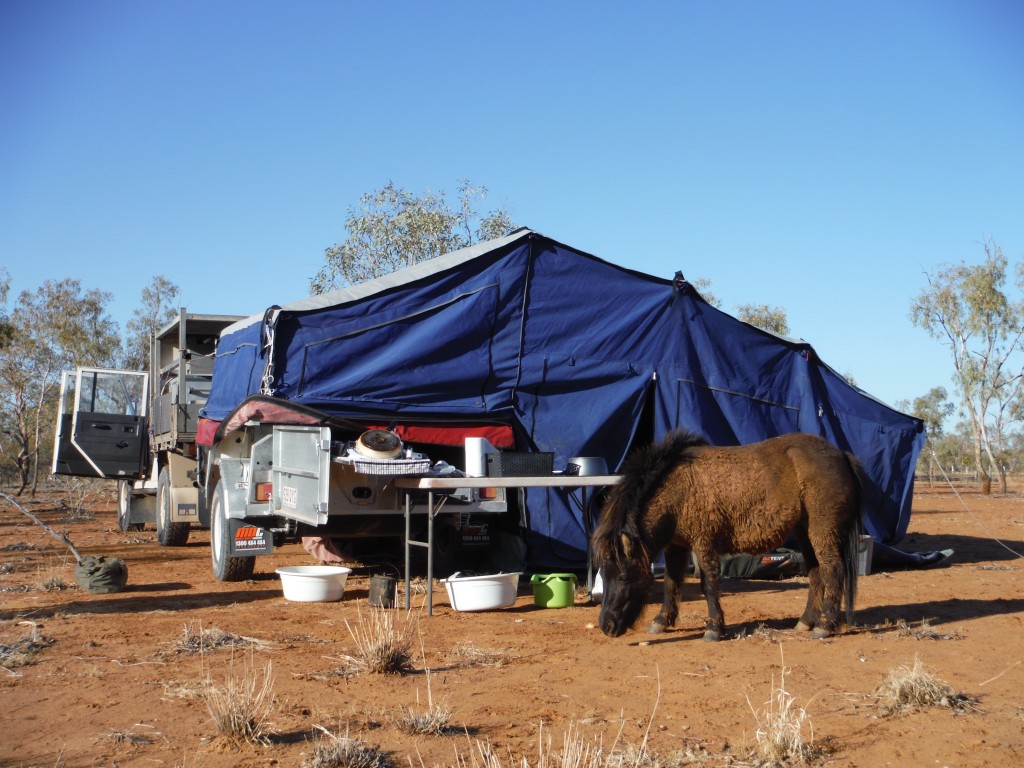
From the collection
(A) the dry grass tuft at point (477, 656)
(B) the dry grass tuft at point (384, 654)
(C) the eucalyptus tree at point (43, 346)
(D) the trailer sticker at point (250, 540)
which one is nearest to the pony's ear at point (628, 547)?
(A) the dry grass tuft at point (477, 656)

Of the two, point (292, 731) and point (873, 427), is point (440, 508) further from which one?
point (873, 427)

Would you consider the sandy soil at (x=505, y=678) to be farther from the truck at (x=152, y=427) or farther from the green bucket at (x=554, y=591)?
the truck at (x=152, y=427)

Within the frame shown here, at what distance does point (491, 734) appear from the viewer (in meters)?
4.93

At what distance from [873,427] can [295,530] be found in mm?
8116

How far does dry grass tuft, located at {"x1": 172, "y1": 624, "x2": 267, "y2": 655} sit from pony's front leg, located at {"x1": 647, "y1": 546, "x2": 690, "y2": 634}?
3.22m

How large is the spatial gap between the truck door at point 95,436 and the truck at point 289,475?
145 cm

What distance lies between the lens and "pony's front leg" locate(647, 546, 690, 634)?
311 inches

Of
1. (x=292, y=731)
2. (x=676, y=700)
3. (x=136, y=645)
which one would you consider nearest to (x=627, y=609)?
(x=676, y=700)

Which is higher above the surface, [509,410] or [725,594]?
[509,410]

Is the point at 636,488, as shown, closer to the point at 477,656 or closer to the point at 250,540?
the point at 477,656

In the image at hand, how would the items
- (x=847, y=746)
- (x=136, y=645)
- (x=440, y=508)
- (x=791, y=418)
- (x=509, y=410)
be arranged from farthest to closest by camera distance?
(x=791, y=418) < (x=509, y=410) < (x=440, y=508) < (x=136, y=645) < (x=847, y=746)

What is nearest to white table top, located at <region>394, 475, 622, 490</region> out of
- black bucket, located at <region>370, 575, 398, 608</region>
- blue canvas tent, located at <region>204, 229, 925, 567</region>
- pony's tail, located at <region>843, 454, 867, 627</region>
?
black bucket, located at <region>370, 575, 398, 608</region>

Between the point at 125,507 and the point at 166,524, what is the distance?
3.52 m

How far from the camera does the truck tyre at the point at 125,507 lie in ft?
59.0
